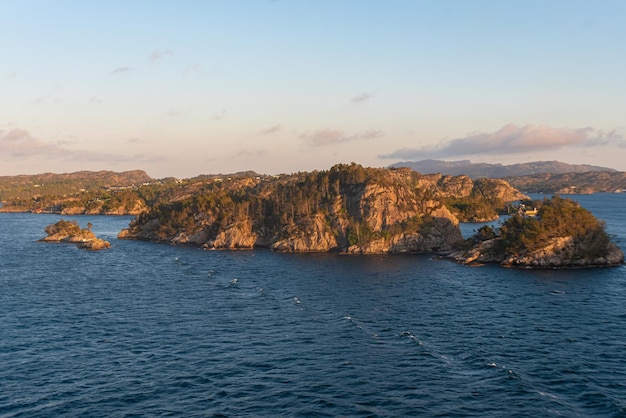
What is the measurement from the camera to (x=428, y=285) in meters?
129

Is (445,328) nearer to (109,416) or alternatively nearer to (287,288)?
(287,288)

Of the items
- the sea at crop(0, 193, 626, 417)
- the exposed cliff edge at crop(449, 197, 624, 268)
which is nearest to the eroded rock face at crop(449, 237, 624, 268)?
the exposed cliff edge at crop(449, 197, 624, 268)

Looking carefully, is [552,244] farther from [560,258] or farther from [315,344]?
[315,344]

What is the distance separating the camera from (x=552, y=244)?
154875 millimetres

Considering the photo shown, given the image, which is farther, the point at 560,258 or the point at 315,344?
the point at 560,258

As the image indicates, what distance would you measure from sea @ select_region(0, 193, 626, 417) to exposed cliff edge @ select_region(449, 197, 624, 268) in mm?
9065

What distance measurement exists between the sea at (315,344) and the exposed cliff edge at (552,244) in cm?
907

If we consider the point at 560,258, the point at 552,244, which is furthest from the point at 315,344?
the point at 552,244

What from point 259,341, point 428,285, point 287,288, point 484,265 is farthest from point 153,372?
point 484,265

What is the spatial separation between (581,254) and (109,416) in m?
142

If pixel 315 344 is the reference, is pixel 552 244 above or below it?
above

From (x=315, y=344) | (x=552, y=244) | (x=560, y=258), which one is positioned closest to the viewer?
(x=315, y=344)

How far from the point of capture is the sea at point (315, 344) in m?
61.2

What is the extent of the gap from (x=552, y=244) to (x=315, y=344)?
10353cm
